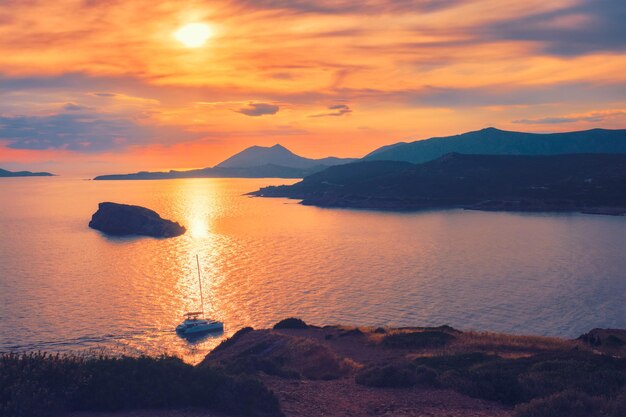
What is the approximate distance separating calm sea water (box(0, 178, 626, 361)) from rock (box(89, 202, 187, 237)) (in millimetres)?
4899

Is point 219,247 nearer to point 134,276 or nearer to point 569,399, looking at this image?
point 134,276

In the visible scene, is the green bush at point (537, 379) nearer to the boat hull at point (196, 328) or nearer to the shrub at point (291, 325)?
the shrub at point (291, 325)

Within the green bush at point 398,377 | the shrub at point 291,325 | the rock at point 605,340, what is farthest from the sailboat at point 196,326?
the rock at point 605,340

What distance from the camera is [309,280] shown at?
259 feet

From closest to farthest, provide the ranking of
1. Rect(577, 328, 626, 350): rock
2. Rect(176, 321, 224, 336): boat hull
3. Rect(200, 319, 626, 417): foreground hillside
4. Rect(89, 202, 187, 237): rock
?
Rect(200, 319, 626, 417): foreground hillside → Rect(577, 328, 626, 350): rock → Rect(176, 321, 224, 336): boat hull → Rect(89, 202, 187, 237): rock

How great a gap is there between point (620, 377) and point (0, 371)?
2388 centimetres

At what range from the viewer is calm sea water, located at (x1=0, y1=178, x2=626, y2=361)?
57.2 metres

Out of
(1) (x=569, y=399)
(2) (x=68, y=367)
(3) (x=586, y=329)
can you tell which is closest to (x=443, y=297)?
(3) (x=586, y=329)

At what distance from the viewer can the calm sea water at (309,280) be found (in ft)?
188

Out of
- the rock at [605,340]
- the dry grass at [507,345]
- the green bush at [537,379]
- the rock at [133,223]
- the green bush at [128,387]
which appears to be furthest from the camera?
the rock at [133,223]

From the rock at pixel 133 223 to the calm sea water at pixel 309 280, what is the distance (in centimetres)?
490

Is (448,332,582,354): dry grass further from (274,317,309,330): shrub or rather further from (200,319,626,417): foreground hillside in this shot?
(274,317,309,330): shrub

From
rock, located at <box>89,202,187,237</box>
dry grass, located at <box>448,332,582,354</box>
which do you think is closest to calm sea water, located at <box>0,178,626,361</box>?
rock, located at <box>89,202,187,237</box>

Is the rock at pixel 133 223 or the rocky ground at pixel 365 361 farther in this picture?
the rock at pixel 133 223
